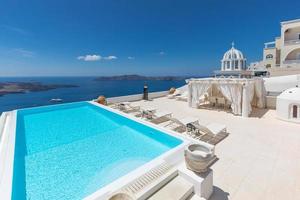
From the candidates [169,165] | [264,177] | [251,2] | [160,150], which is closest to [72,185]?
[169,165]

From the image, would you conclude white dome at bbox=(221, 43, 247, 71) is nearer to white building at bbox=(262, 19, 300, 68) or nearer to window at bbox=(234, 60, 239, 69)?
window at bbox=(234, 60, 239, 69)

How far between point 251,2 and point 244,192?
692 inches

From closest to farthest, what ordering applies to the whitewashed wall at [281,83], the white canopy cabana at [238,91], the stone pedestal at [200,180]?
the stone pedestal at [200,180], the white canopy cabana at [238,91], the whitewashed wall at [281,83]

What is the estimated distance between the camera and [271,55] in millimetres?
21672

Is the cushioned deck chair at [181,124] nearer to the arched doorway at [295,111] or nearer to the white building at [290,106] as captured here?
the white building at [290,106]

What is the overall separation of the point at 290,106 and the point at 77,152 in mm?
9848

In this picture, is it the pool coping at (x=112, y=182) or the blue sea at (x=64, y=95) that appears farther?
A: the blue sea at (x=64, y=95)

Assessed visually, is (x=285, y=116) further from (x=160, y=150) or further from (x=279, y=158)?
(x=160, y=150)

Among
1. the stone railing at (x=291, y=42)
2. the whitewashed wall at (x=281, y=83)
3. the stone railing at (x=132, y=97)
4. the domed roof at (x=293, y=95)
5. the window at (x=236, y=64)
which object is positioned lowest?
the stone railing at (x=132, y=97)

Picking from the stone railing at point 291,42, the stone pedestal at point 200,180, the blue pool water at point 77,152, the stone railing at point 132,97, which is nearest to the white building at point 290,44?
the stone railing at point 291,42

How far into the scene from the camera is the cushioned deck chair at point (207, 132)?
5836 millimetres

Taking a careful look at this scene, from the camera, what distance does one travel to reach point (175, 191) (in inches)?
113

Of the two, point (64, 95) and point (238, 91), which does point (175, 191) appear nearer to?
point (238, 91)

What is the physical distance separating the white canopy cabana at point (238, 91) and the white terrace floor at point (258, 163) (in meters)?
1.72
